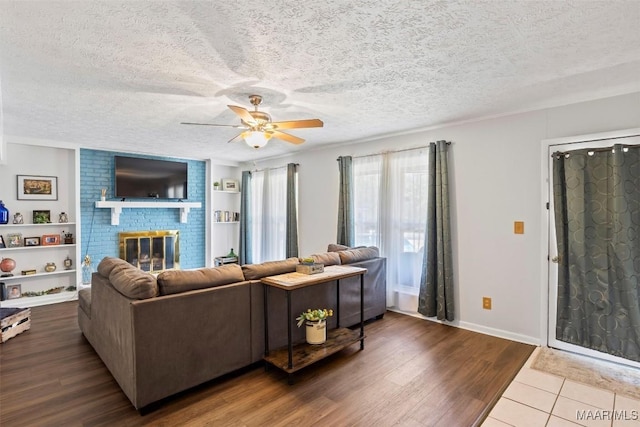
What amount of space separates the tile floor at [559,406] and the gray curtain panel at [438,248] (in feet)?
4.22

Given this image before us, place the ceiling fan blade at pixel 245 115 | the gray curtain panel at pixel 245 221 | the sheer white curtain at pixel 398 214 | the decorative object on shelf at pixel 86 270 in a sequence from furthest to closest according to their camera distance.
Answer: the gray curtain panel at pixel 245 221, the decorative object on shelf at pixel 86 270, the sheer white curtain at pixel 398 214, the ceiling fan blade at pixel 245 115

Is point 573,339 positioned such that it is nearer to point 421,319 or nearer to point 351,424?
point 421,319

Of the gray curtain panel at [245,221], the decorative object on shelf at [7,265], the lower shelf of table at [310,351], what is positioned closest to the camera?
the lower shelf of table at [310,351]

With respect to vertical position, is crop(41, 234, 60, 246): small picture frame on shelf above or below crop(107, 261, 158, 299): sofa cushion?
above

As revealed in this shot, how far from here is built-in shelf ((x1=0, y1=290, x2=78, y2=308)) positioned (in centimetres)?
457

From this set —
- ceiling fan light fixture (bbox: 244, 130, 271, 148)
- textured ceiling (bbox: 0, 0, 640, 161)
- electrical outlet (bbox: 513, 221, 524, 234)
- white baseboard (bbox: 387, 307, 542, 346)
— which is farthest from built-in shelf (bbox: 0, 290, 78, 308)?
electrical outlet (bbox: 513, 221, 524, 234)

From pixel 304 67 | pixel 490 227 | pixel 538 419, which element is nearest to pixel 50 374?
pixel 304 67

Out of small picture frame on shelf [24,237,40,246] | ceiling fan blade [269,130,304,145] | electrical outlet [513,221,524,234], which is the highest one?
ceiling fan blade [269,130,304,145]

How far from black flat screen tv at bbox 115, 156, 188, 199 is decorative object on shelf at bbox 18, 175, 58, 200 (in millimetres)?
822

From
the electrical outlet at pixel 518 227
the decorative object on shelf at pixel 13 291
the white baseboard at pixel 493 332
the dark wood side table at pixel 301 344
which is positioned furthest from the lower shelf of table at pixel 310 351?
the decorative object on shelf at pixel 13 291

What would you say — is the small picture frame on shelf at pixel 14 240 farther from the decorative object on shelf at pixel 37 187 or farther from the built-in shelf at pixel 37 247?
the decorative object on shelf at pixel 37 187

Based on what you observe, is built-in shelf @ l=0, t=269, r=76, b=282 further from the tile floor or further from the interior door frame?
the interior door frame

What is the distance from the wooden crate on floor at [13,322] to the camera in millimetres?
3391

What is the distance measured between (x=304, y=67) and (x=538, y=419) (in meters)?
2.93
